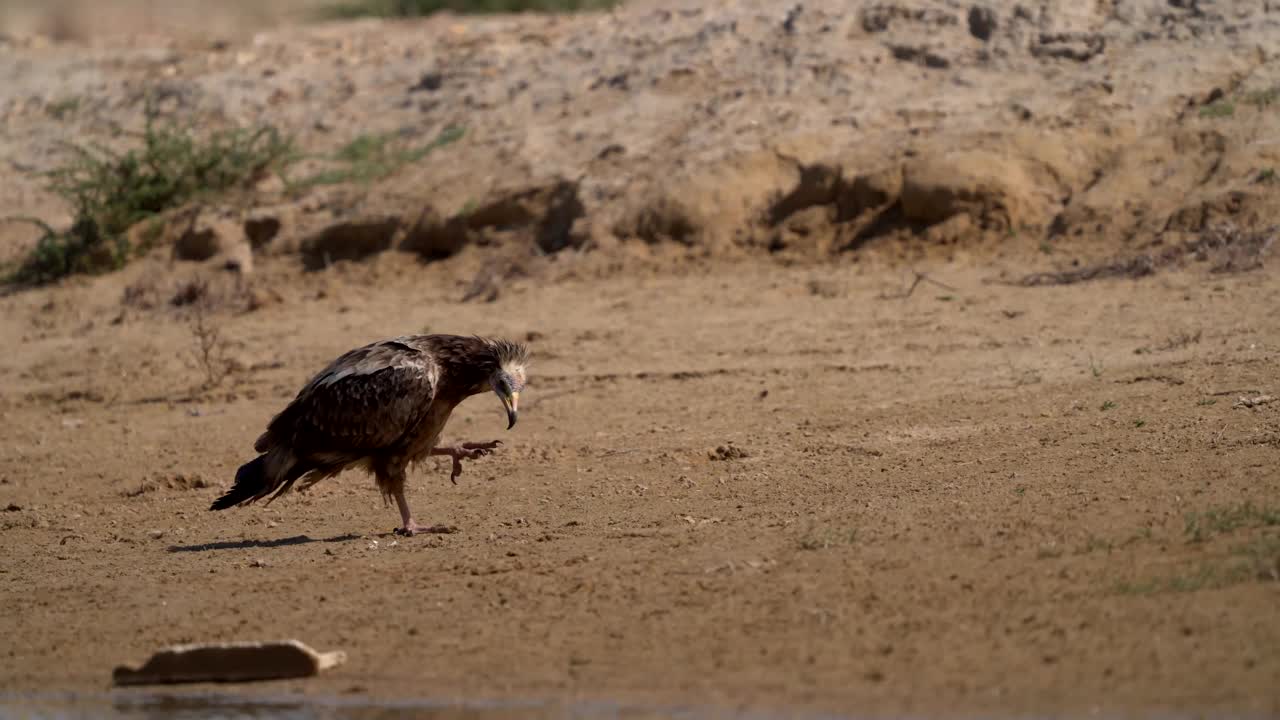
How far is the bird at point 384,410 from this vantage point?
24.3 ft

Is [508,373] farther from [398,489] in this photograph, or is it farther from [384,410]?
[398,489]

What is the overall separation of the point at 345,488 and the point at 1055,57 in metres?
7.22

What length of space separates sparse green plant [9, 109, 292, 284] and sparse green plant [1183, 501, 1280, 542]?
11.0 meters

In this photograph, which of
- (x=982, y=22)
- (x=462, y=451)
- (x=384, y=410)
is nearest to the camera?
(x=384, y=410)

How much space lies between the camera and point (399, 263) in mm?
13742

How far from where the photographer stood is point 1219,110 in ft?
38.6

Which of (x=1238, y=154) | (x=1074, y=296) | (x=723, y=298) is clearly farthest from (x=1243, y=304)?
(x=723, y=298)

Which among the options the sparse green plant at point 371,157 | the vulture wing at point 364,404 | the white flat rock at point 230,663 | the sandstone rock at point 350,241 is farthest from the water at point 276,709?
the sparse green plant at point 371,157

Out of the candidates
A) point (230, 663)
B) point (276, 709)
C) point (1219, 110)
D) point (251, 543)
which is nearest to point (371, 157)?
point (1219, 110)

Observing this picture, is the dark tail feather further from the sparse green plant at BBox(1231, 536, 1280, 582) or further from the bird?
the sparse green plant at BBox(1231, 536, 1280, 582)

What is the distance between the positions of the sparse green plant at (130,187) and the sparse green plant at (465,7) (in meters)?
3.81

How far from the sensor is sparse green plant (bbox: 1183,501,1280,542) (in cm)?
592

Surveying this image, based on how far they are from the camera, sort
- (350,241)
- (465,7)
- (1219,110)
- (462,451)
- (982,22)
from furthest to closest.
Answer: (465,7) → (350,241) → (982,22) → (1219,110) → (462,451)

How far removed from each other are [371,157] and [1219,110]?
7.58 metres
